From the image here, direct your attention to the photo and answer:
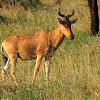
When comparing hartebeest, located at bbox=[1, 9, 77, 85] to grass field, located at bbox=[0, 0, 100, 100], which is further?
hartebeest, located at bbox=[1, 9, 77, 85]

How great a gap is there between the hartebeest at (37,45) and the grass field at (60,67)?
305mm

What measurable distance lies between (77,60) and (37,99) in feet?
10.6

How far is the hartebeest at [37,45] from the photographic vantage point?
6.99m

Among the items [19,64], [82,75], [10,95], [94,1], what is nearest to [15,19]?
[94,1]

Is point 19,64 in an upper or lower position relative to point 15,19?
lower

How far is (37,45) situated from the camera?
7180mm

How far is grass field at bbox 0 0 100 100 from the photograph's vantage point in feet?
17.4

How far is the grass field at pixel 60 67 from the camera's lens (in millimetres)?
5312

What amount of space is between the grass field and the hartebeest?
0.31 meters

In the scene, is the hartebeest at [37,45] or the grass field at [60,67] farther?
the hartebeest at [37,45]

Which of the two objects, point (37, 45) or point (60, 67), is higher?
point (37, 45)

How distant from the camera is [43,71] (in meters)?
7.21

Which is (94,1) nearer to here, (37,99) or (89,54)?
(89,54)

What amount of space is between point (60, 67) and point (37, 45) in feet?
2.61
